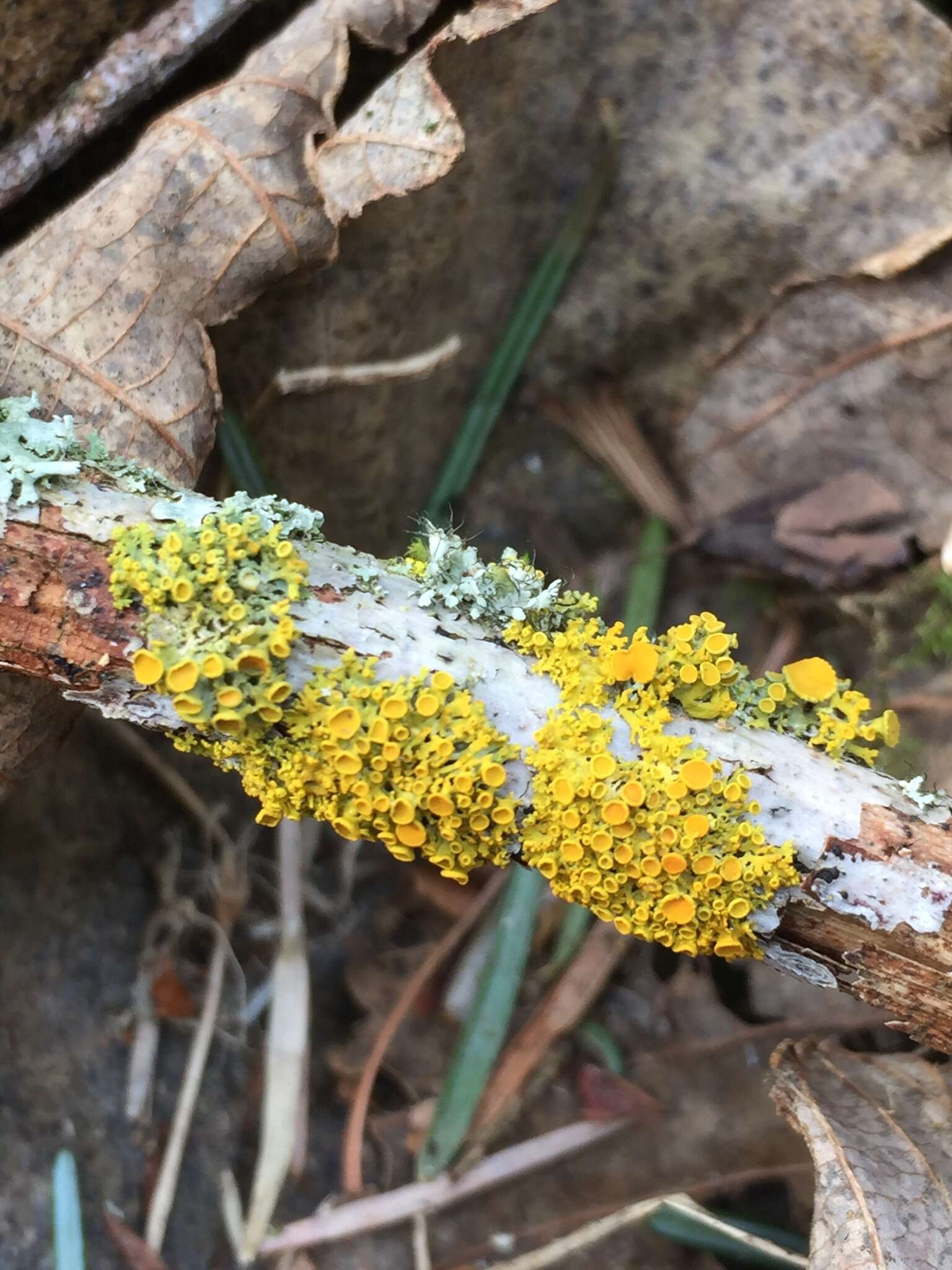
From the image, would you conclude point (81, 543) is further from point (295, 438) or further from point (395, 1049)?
point (395, 1049)

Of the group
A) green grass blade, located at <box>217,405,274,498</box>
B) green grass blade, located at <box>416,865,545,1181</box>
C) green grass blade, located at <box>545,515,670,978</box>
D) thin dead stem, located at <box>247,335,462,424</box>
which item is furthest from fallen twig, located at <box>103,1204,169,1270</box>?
thin dead stem, located at <box>247,335,462,424</box>

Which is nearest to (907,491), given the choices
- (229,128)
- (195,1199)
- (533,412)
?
(533,412)

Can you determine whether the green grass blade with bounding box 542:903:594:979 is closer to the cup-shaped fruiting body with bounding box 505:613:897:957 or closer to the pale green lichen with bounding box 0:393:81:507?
the cup-shaped fruiting body with bounding box 505:613:897:957

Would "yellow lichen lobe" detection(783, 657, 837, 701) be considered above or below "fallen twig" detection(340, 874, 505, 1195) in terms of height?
above

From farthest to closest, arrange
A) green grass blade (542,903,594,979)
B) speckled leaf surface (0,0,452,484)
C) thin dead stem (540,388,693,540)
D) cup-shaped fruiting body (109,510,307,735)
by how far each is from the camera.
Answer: thin dead stem (540,388,693,540) → green grass blade (542,903,594,979) → speckled leaf surface (0,0,452,484) → cup-shaped fruiting body (109,510,307,735)

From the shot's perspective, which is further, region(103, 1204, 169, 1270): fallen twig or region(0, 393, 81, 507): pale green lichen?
region(103, 1204, 169, 1270): fallen twig

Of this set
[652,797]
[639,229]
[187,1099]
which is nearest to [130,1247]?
[187,1099]

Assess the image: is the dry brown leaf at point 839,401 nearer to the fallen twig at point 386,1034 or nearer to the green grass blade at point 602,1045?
the fallen twig at point 386,1034
